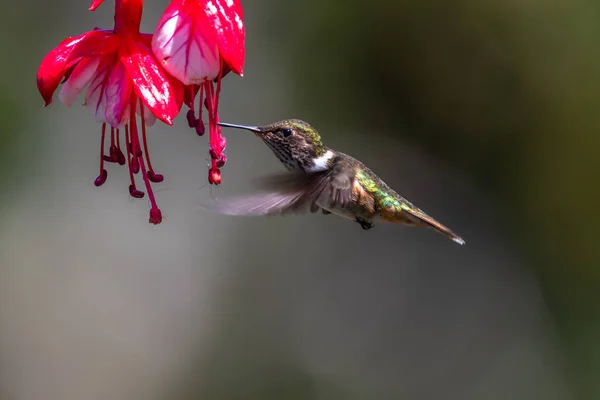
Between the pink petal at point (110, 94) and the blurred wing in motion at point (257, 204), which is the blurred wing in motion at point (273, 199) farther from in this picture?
the pink petal at point (110, 94)

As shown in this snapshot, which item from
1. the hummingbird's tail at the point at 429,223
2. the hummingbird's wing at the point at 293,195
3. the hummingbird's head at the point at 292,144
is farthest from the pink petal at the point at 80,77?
the hummingbird's tail at the point at 429,223

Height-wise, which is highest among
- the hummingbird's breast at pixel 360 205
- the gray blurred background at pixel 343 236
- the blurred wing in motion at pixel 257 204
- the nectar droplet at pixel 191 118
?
the nectar droplet at pixel 191 118

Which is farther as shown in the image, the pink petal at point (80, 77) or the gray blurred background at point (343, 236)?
the gray blurred background at point (343, 236)

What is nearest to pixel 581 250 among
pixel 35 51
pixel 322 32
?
pixel 322 32

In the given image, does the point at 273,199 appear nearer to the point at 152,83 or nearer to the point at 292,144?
the point at 292,144

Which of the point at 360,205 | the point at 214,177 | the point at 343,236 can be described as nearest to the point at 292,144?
the point at 360,205

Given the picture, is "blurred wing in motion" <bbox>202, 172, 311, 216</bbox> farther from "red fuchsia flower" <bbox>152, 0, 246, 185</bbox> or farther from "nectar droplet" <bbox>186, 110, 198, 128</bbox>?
"red fuchsia flower" <bbox>152, 0, 246, 185</bbox>

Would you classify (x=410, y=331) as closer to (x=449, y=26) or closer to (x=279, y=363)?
(x=279, y=363)
